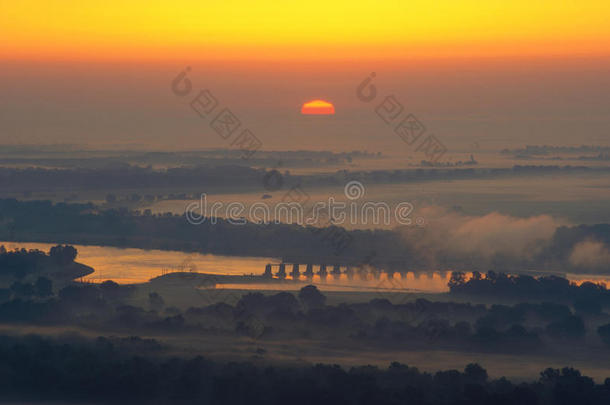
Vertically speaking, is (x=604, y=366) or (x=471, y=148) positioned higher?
(x=471, y=148)

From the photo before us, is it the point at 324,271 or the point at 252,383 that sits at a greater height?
the point at 324,271

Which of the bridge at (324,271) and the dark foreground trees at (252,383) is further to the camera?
the bridge at (324,271)

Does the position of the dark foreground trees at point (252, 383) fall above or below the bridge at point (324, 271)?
below

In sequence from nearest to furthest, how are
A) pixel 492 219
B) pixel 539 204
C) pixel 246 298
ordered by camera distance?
pixel 246 298
pixel 492 219
pixel 539 204

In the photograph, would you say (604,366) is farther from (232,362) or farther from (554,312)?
(232,362)

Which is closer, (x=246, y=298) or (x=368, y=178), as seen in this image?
(x=246, y=298)

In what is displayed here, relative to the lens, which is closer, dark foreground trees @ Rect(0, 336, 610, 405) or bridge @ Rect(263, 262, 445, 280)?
dark foreground trees @ Rect(0, 336, 610, 405)

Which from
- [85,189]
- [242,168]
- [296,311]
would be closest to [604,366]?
[296,311]

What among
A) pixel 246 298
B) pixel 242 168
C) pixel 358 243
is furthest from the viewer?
pixel 242 168

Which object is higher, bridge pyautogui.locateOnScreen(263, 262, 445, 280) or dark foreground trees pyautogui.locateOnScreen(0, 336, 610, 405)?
bridge pyautogui.locateOnScreen(263, 262, 445, 280)

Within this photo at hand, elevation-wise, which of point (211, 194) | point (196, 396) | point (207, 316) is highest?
point (211, 194)

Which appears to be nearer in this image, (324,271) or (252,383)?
(252,383)
